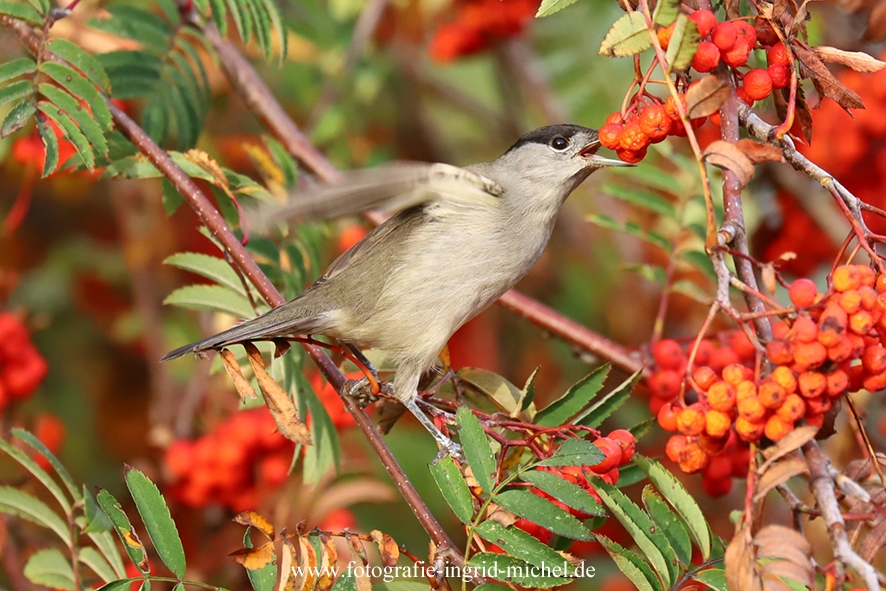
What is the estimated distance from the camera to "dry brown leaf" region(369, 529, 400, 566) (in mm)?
2209

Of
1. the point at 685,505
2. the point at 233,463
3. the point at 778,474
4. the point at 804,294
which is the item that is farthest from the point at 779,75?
the point at 233,463

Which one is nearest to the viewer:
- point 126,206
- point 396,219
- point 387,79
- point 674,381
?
point 674,381

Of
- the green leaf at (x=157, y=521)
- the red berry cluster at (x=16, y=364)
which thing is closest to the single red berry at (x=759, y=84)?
the green leaf at (x=157, y=521)

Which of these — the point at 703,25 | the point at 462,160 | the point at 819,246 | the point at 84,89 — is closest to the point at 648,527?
the point at 703,25

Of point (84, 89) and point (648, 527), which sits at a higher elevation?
point (84, 89)

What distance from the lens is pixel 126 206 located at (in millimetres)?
5047

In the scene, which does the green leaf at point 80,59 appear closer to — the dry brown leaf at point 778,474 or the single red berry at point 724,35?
the single red berry at point 724,35

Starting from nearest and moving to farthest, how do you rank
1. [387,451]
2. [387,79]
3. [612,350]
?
1. [387,451]
2. [612,350]
3. [387,79]

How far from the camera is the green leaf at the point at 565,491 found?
6.68 feet

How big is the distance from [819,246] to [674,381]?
4.87ft

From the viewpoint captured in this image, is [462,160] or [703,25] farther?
[462,160]

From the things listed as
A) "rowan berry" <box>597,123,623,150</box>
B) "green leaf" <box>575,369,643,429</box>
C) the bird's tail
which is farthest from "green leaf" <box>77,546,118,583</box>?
"rowan berry" <box>597,123,623,150</box>

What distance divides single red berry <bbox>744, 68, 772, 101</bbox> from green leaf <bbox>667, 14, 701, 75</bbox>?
7.7 inches

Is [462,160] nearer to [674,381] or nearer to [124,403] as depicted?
[124,403]
